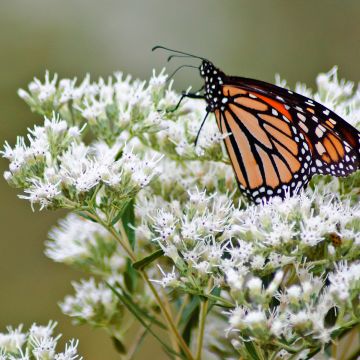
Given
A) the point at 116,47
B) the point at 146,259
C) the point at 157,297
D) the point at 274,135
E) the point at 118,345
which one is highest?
the point at 116,47

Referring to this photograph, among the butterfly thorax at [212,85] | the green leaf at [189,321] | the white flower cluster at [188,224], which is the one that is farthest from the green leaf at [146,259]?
the butterfly thorax at [212,85]

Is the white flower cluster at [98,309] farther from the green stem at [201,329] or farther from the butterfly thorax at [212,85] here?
the butterfly thorax at [212,85]

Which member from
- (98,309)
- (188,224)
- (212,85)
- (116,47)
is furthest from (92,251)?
(116,47)

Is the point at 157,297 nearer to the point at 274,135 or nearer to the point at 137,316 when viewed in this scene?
the point at 137,316

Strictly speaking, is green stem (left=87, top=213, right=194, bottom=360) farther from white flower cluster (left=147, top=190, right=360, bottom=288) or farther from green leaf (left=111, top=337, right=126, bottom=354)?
green leaf (left=111, top=337, right=126, bottom=354)

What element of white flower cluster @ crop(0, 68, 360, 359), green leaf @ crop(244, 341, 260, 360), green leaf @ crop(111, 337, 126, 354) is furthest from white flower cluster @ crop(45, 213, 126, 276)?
green leaf @ crop(244, 341, 260, 360)

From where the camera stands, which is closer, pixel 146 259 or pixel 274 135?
pixel 146 259
